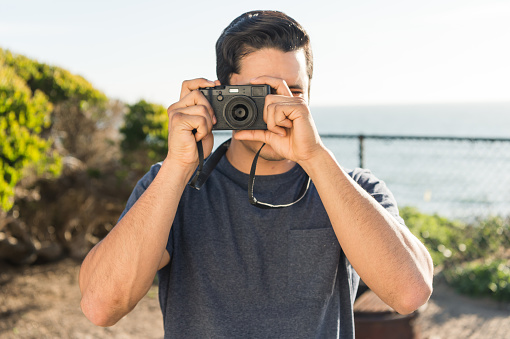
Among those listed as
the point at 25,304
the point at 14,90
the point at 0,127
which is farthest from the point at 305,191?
the point at 25,304

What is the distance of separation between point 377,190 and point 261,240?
1.59 feet

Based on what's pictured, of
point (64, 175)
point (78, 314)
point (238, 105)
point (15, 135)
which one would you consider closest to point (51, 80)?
point (64, 175)

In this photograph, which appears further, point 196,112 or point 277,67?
point 277,67

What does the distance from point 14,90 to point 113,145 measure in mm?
2519

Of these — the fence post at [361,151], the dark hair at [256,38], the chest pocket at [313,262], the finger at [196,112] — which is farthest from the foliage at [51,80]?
the chest pocket at [313,262]

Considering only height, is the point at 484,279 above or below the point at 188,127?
below

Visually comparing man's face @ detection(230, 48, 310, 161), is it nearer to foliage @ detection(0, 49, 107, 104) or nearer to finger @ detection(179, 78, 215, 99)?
finger @ detection(179, 78, 215, 99)

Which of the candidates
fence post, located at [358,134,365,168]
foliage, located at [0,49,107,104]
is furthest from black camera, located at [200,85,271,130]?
foliage, located at [0,49,107,104]

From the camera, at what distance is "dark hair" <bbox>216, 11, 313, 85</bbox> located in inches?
71.4

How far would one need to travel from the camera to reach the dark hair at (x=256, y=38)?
71.4 inches

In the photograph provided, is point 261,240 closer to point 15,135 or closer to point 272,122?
point 272,122

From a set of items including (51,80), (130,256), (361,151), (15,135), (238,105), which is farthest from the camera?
(51,80)

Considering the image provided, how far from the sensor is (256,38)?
182 cm

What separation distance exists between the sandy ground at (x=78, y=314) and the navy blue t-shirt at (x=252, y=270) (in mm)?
2834
